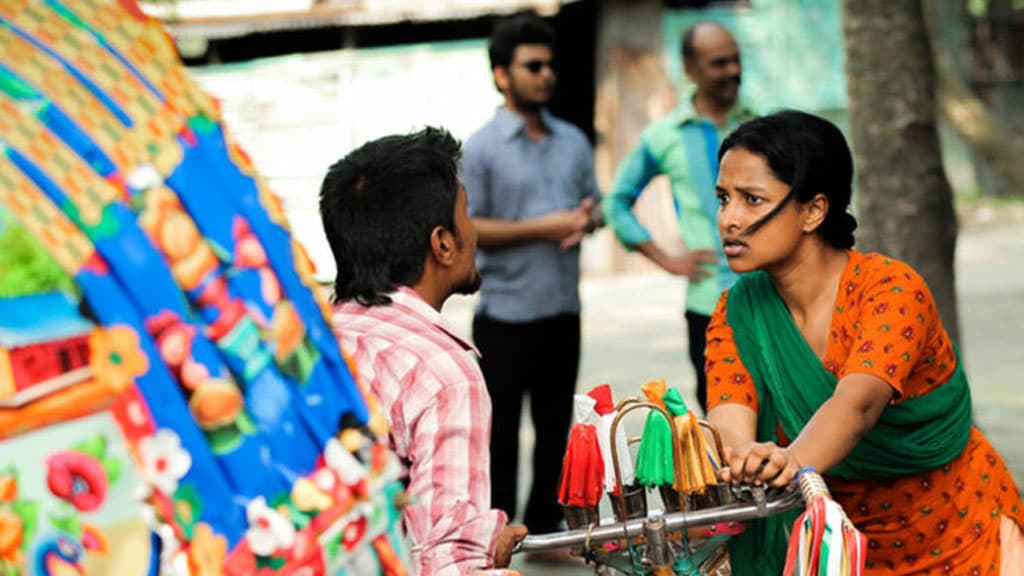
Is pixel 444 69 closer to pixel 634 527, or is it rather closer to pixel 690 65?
pixel 690 65

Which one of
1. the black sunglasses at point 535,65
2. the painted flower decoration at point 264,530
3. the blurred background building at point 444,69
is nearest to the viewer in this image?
the painted flower decoration at point 264,530

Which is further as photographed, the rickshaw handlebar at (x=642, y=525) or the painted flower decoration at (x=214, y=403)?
the rickshaw handlebar at (x=642, y=525)

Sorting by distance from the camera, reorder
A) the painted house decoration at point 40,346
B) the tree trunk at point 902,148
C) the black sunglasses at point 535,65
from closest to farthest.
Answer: the painted house decoration at point 40,346
the black sunglasses at point 535,65
the tree trunk at point 902,148

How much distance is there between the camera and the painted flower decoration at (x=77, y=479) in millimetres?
1604

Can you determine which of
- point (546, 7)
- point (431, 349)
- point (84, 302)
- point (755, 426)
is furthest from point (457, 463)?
point (546, 7)

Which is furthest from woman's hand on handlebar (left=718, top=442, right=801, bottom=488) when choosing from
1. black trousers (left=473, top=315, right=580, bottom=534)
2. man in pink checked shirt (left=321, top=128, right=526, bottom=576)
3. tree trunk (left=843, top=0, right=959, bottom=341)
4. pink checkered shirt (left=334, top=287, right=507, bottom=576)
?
tree trunk (left=843, top=0, right=959, bottom=341)

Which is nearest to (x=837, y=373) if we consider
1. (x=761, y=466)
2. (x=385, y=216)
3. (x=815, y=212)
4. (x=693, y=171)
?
(x=815, y=212)

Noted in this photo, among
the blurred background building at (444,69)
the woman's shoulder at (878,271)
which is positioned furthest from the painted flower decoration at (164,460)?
the blurred background building at (444,69)

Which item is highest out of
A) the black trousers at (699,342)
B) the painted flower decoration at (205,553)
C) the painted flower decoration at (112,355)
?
the painted flower decoration at (112,355)

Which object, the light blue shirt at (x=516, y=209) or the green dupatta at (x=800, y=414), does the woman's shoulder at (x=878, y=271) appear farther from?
the light blue shirt at (x=516, y=209)

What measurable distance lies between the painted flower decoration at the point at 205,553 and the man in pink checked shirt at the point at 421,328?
549mm

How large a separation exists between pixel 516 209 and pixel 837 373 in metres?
2.80

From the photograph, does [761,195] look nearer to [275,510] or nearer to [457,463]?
[457,463]

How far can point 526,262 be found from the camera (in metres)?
5.66
